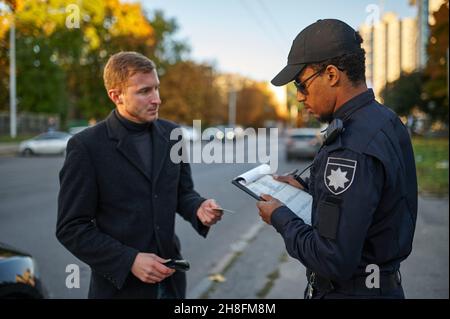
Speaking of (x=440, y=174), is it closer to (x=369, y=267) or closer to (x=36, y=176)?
(x=36, y=176)

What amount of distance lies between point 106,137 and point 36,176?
1361cm

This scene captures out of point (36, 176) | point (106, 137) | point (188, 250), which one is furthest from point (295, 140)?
point (106, 137)

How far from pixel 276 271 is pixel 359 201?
4.07 meters

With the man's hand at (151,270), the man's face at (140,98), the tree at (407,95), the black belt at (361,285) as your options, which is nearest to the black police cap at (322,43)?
the black belt at (361,285)

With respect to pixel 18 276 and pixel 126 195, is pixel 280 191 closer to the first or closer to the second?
pixel 126 195

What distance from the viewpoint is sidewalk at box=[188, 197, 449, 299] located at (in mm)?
4762

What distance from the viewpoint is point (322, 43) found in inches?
68.1

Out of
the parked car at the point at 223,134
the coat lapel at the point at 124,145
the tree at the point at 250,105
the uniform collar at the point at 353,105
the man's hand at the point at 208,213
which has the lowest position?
the man's hand at the point at 208,213

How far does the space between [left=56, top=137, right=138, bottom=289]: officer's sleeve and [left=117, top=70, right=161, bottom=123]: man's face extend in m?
0.34

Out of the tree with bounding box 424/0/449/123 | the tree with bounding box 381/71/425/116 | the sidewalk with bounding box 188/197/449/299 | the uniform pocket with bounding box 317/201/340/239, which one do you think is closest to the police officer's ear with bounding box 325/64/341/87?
the uniform pocket with bounding box 317/201/340/239

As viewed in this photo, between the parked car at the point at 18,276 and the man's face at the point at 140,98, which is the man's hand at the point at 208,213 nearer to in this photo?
the man's face at the point at 140,98

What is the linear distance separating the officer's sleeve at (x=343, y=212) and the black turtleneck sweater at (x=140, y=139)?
112 cm

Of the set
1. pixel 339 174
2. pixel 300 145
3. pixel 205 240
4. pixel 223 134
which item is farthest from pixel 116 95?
pixel 223 134

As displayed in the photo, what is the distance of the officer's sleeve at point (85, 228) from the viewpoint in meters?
2.24
